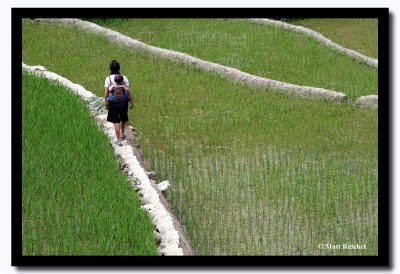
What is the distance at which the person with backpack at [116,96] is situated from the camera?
30.6 feet

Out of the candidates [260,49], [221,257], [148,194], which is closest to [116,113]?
[148,194]

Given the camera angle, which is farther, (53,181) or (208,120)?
(208,120)

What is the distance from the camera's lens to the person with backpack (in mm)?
9320

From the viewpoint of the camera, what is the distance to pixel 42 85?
10977mm

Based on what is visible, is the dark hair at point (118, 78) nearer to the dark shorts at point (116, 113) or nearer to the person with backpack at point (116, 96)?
the person with backpack at point (116, 96)

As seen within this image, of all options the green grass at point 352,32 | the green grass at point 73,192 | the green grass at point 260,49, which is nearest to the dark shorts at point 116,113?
the green grass at point 73,192

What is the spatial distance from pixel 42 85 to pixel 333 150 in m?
4.46

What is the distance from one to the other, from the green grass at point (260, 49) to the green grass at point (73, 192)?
5.49 meters

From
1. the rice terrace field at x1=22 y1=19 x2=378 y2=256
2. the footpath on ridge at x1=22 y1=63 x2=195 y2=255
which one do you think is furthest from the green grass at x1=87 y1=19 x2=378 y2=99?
the footpath on ridge at x1=22 y1=63 x2=195 y2=255

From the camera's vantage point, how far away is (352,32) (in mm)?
19766

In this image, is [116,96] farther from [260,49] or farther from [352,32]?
[352,32]

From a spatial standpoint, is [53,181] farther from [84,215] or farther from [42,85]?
[42,85]

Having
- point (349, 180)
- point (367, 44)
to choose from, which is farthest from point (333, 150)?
point (367, 44)

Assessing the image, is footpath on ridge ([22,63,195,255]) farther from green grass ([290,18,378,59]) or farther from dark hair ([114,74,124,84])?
green grass ([290,18,378,59])
